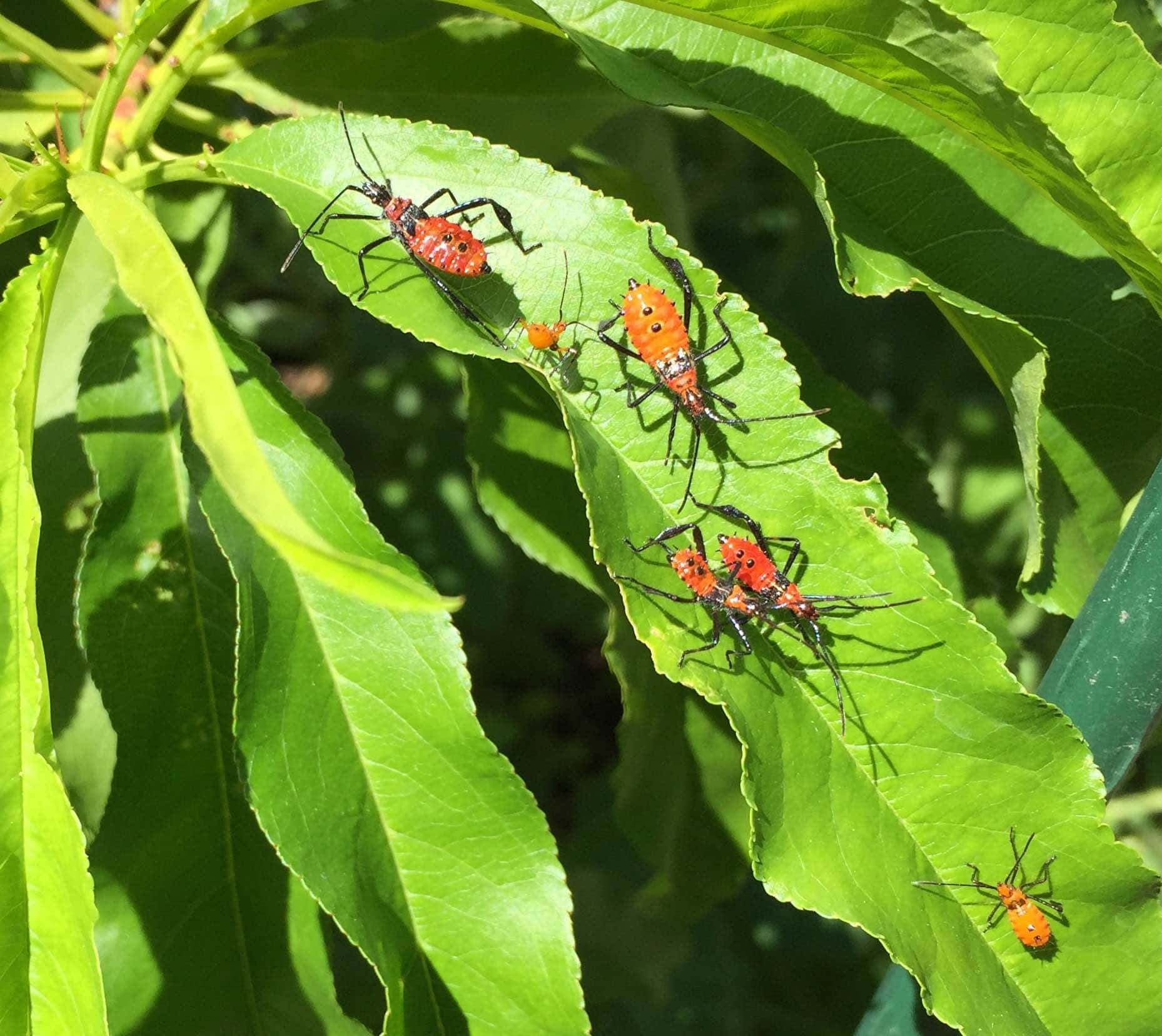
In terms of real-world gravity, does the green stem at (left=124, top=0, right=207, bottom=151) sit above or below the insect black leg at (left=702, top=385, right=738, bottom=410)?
above

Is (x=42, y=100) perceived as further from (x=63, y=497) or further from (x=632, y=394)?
(x=632, y=394)

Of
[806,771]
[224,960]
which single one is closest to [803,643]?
[806,771]

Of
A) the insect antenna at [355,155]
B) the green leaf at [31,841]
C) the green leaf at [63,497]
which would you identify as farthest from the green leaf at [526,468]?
the green leaf at [31,841]

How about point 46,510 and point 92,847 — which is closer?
point 92,847

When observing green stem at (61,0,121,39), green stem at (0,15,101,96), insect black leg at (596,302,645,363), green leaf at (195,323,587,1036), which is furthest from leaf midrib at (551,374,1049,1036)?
green stem at (61,0,121,39)

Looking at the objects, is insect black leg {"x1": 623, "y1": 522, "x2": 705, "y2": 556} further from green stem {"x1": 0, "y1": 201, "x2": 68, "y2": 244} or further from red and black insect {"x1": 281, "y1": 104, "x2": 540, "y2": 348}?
green stem {"x1": 0, "y1": 201, "x2": 68, "y2": 244}

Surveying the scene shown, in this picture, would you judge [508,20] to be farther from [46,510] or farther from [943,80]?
[46,510]

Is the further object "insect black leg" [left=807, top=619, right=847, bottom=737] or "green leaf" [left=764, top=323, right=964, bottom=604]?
"green leaf" [left=764, top=323, right=964, bottom=604]
